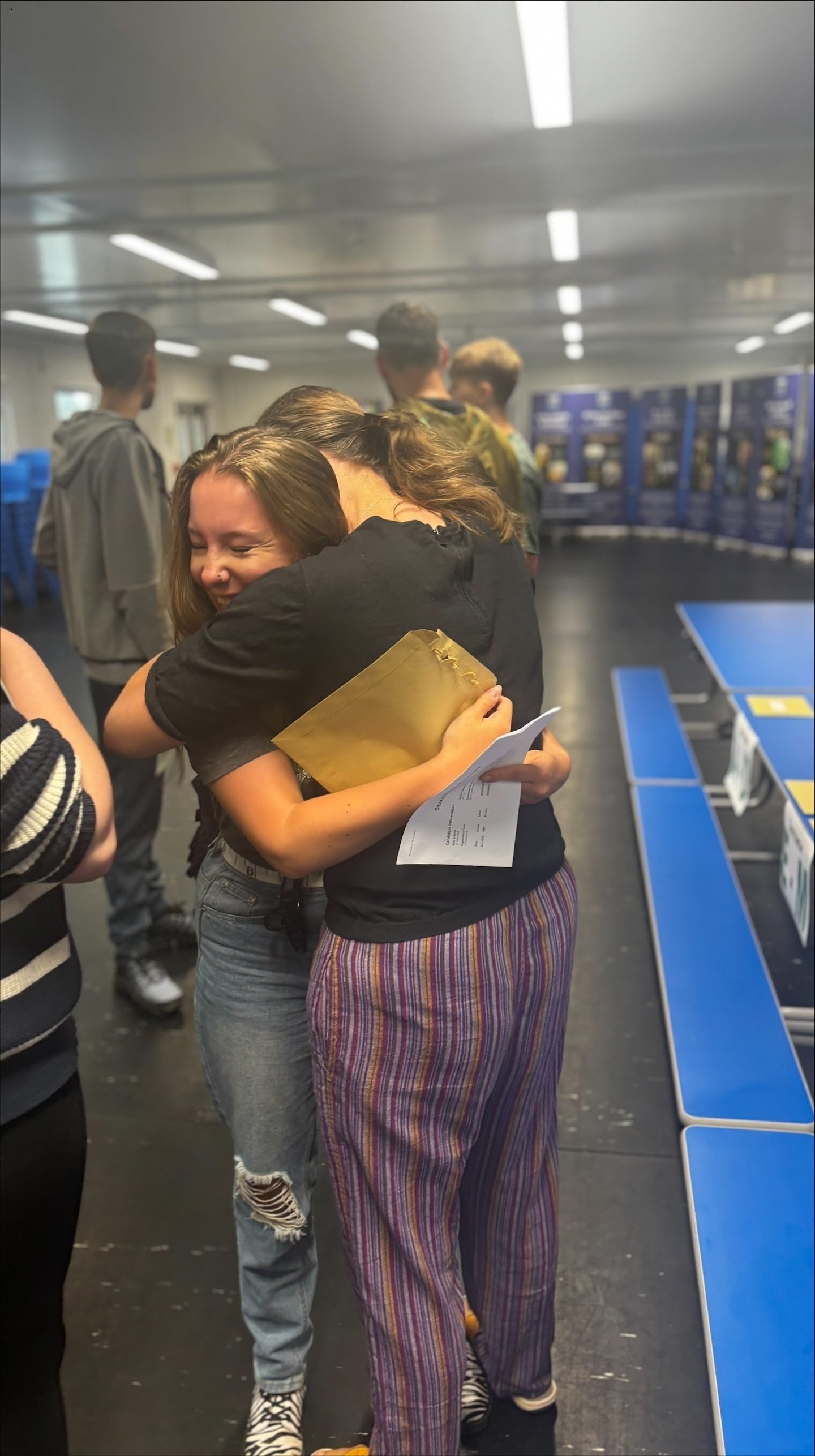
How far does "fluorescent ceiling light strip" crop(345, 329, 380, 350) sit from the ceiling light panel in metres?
0.24

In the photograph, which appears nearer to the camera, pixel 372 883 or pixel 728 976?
pixel 372 883

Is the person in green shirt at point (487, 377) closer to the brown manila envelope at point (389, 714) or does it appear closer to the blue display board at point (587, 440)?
the brown manila envelope at point (389, 714)

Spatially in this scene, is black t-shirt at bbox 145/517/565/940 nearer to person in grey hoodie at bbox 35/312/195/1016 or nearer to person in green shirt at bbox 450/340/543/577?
person in grey hoodie at bbox 35/312/195/1016

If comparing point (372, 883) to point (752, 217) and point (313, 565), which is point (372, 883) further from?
point (752, 217)

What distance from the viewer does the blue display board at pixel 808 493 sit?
10.8 feet

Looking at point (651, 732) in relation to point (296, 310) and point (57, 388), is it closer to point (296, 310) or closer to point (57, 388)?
point (296, 310)

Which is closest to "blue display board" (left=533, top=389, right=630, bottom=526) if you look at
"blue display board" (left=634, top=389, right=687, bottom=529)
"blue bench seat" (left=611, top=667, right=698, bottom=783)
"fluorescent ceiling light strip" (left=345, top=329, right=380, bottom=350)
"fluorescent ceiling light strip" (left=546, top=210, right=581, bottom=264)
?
"blue display board" (left=634, top=389, right=687, bottom=529)

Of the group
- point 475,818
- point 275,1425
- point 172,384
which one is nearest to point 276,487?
point 475,818

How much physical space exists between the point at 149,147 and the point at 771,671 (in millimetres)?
2512

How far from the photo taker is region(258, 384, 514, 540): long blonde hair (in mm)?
1037

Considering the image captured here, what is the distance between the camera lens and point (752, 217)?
3064 millimetres

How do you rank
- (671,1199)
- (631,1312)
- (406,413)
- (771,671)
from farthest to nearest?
1. (771,671)
2. (671,1199)
3. (631,1312)
4. (406,413)

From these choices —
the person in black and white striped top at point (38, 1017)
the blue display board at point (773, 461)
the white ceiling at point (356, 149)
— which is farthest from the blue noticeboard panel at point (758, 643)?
the person in black and white striped top at point (38, 1017)

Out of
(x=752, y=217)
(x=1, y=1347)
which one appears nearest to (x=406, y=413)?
(x=1, y=1347)
